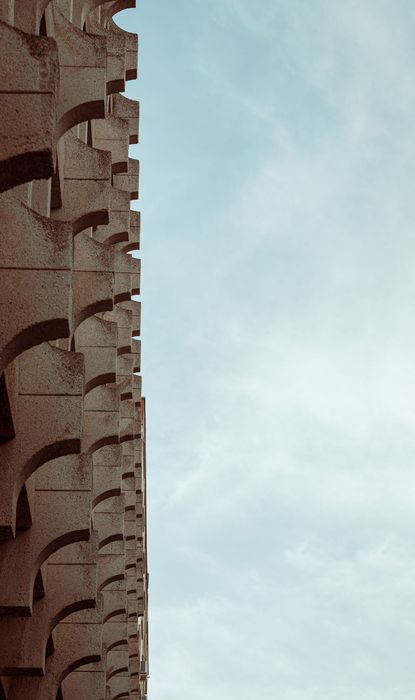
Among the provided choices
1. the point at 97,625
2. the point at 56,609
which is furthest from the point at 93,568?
the point at 97,625

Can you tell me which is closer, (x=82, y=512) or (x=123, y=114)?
(x=82, y=512)

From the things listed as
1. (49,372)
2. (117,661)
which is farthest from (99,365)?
(117,661)

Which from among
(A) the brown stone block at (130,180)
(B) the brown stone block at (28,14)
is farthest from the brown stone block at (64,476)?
(A) the brown stone block at (130,180)

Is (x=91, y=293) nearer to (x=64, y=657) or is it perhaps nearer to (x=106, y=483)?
(x=106, y=483)

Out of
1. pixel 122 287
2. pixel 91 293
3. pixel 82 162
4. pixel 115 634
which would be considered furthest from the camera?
pixel 115 634

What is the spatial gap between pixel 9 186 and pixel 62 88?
18.3 feet

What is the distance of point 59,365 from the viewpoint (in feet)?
54.1

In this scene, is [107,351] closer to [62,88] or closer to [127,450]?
[62,88]

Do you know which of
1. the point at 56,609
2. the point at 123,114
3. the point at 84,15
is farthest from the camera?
the point at 123,114

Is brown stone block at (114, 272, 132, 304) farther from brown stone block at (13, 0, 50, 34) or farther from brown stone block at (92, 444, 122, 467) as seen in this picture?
brown stone block at (13, 0, 50, 34)

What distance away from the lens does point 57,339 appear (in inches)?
619

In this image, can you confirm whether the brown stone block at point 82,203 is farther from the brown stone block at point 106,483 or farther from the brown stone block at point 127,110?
the brown stone block at point 127,110

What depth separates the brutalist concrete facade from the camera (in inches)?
438

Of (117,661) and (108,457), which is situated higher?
(108,457)
